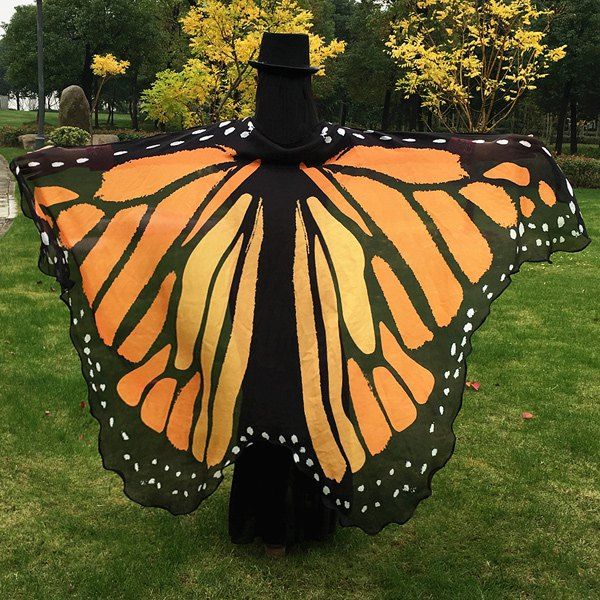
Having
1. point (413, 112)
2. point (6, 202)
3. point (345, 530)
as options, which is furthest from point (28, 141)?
point (345, 530)

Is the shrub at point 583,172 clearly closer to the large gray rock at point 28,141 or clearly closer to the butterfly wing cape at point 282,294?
the large gray rock at point 28,141

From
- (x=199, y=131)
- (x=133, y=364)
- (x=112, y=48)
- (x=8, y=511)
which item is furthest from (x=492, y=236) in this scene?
(x=112, y=48)

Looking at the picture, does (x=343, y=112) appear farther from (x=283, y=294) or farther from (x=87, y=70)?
(x=283, y=294)

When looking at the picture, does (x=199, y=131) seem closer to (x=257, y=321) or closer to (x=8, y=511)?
(x=257, y=321)

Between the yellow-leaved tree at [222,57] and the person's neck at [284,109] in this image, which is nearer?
the person's neck at [284,109]

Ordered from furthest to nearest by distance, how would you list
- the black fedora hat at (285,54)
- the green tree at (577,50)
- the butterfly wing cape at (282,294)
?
the green tree at (577,50)
the black fedora hat at (285,54)
the butterfly wing cape at (282,294)

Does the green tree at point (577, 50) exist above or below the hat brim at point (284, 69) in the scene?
above

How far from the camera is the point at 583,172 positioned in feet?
61.2

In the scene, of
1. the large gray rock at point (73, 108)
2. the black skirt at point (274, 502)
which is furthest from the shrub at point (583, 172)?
the black skirt at point (274, 502)

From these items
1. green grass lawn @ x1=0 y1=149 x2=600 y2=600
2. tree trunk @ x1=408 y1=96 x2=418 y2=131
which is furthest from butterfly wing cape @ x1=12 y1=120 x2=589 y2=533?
tree trunk @ x1=408 y1=96 x2=418 y2=131

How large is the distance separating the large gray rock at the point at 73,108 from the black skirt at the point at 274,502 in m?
19.2

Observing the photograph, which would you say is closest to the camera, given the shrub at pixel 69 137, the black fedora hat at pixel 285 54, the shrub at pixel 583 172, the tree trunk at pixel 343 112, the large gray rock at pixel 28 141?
the black fedora hat at pixel 285 54

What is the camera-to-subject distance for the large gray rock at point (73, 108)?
66.0 feet

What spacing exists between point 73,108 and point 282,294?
19434 millimetres
